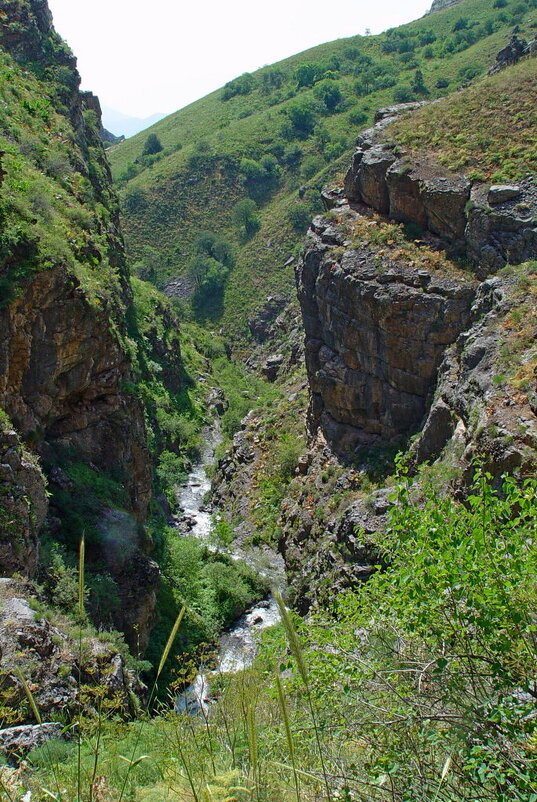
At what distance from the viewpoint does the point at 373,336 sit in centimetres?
3262

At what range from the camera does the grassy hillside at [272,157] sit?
74.8 m

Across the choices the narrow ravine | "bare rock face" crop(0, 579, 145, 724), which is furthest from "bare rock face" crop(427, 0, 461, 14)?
"bare rock face" crop(0, 579, 145, 724)

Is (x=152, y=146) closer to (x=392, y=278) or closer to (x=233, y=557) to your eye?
(x=392, y=278)

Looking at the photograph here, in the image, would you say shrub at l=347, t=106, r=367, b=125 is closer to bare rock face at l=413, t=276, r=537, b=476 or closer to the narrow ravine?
the narrow ravine

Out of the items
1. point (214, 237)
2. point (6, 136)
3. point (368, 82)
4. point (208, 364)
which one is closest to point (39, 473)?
point (6, 136)

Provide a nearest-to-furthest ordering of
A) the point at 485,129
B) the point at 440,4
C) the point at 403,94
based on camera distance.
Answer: the point at 485,129 → the point at 403,94 → the point at 440,4

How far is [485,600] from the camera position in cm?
656

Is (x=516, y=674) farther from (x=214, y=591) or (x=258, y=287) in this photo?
(x=258, y=287)

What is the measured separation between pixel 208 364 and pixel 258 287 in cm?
1244

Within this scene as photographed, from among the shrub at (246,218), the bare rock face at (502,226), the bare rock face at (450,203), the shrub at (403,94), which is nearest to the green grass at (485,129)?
the bare rock face at (450,203)

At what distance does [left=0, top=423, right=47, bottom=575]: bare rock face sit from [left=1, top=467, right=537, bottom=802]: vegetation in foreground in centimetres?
773

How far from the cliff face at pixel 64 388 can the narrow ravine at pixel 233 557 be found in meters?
3.87

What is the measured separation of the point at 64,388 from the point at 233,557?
16.1m

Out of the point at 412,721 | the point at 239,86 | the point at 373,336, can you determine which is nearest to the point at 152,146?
the point at 239,86
